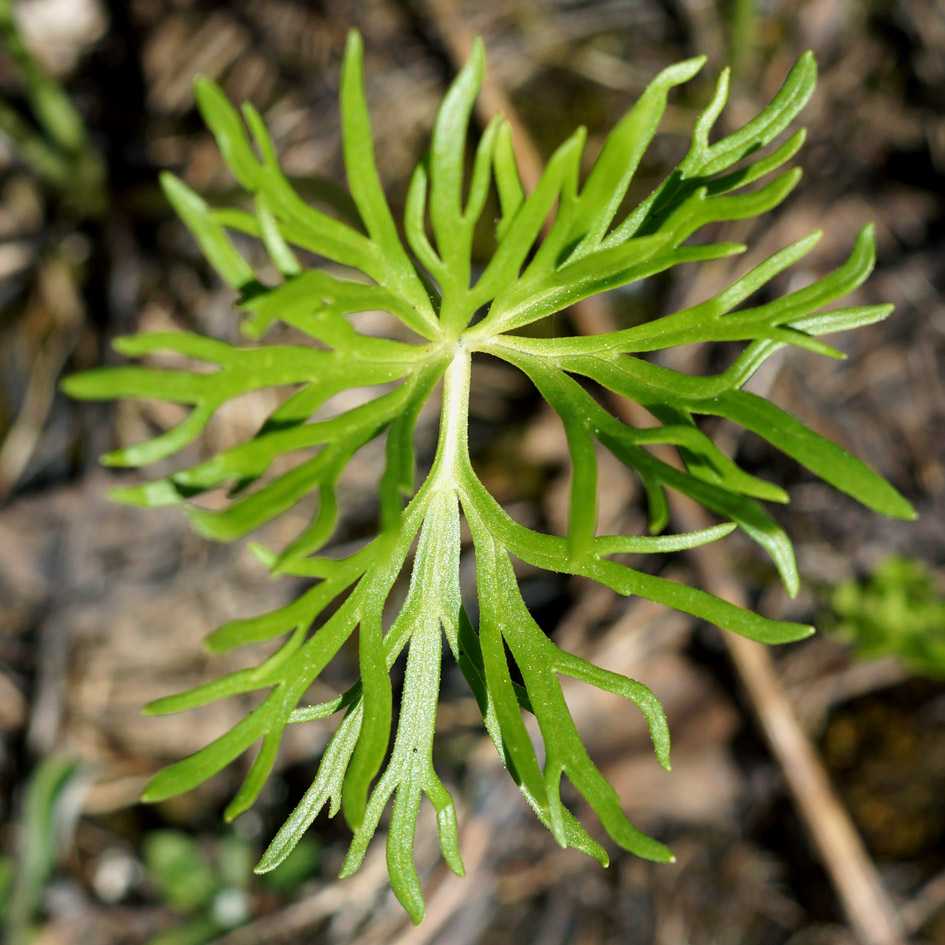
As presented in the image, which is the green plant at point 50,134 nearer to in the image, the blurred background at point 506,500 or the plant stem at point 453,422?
the blurred background at point 506,500

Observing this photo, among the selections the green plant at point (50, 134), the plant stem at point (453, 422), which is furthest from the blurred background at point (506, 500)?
the plant stem at point (453, 422)

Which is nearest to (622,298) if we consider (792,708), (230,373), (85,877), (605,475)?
(605,475)

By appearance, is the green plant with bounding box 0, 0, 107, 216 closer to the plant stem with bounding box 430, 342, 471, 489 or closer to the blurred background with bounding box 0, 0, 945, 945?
the blurred background with bounding box 0, 0, 945, 945

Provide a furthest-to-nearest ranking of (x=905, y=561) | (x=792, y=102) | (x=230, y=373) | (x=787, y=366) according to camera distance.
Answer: (x=787, y=366)
(x=905, y=561)
(x=792, y=102)
(x=230, y=373)

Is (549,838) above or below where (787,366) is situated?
below

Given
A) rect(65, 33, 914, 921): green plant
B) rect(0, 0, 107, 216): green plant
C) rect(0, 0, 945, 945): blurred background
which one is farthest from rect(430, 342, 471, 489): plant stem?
rect(0, 0, 107, 216): green plant

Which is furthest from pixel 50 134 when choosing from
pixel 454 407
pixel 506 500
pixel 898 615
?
pixel 898 615

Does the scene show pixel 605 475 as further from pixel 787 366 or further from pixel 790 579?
pixel 790 579
